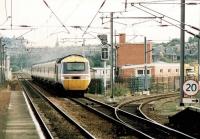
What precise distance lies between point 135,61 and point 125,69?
56.4 feet

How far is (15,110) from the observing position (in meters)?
26.9

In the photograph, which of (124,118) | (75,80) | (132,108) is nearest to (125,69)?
(75,80)

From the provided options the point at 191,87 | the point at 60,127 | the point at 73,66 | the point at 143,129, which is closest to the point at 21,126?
the point at 60,127

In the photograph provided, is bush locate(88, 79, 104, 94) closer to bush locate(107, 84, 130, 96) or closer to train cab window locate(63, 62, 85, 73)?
bush locate(107, 84, 130, 96)

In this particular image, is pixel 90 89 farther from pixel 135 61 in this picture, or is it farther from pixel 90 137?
pixel 135 61

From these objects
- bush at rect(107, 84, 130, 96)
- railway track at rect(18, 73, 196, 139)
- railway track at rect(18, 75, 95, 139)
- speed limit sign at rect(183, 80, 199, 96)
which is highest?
speed limit sign at rect(183, 80, 199, 96)

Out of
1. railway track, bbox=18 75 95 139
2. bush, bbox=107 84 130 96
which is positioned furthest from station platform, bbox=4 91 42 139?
bush, bbox=107 84 130 96

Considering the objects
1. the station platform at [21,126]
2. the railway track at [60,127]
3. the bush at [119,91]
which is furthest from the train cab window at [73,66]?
the station platform at [21,126]

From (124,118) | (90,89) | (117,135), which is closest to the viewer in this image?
(117,135)

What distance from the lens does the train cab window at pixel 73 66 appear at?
40.0 m

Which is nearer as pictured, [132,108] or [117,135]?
[117,135]

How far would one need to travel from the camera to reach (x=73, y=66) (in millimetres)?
40062

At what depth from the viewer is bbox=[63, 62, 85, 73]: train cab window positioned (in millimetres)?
40000

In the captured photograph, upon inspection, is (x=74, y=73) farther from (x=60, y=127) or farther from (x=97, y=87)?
(x=60, y=127)
